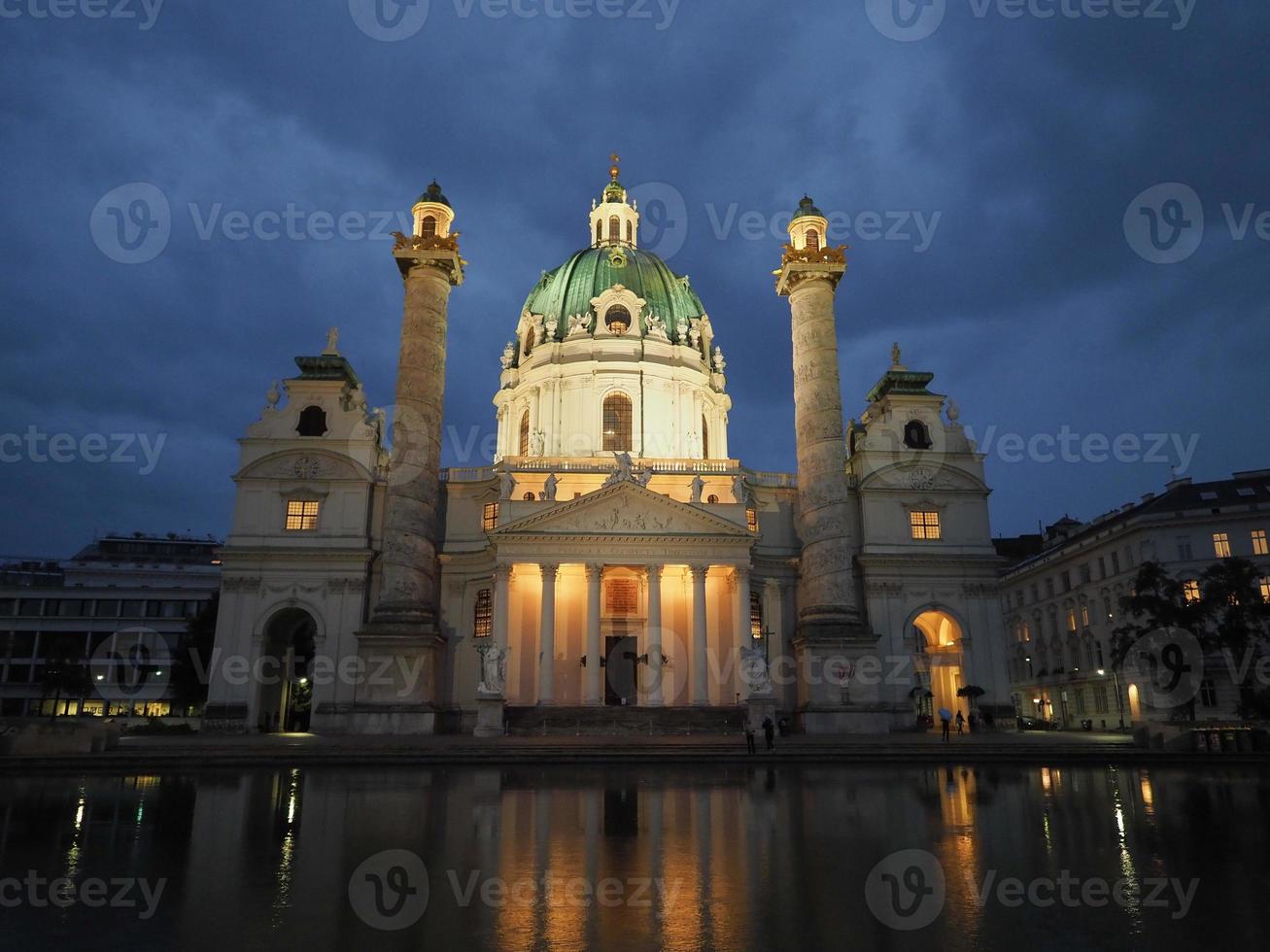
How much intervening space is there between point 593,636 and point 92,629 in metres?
59.0

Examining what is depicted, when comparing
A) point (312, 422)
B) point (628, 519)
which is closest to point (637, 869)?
point (628, 519)

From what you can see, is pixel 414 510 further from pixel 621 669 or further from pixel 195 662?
pixel 195 662

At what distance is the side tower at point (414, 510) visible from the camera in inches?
1556

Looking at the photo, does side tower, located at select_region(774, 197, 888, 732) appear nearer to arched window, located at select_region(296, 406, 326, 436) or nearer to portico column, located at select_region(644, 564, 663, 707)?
portico column, located at select_region(644, 564, 663, 707)

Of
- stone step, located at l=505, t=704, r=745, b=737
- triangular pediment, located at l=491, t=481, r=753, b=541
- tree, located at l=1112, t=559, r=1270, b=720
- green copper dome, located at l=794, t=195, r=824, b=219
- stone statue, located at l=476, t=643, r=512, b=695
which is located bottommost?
stone step, located at l=505, t=704, r=745, b=737

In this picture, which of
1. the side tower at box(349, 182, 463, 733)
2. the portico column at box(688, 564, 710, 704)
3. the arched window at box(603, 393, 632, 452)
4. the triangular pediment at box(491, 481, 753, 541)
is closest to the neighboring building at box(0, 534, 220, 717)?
the side tower at box(349, 182, 463, 733)

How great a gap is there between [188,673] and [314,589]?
19.7 m

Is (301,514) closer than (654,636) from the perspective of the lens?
No

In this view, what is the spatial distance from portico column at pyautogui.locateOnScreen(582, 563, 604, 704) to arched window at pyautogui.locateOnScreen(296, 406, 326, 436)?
18.4 metres

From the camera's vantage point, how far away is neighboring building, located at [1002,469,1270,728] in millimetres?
47844

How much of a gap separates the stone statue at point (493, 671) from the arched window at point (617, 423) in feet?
65.9

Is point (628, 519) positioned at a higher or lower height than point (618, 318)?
lower

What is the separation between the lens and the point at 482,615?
47469 mm

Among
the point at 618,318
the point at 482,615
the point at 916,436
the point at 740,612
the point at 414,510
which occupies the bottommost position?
Result: the point at 740,612
